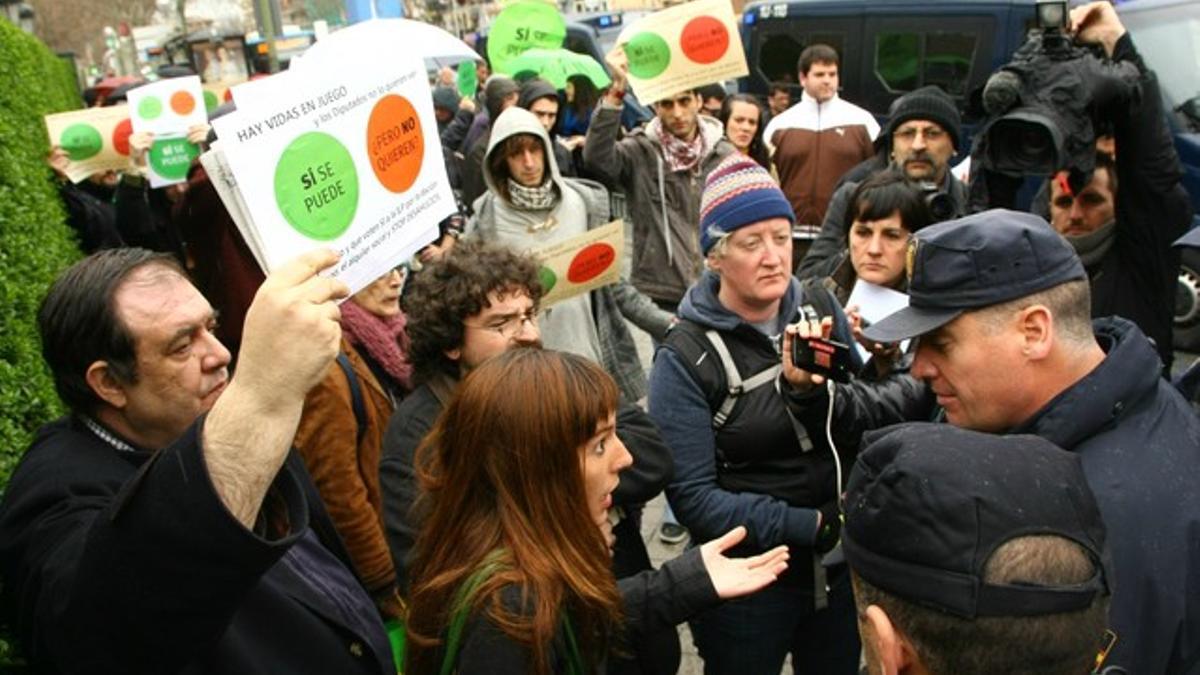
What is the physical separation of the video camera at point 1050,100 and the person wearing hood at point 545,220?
162cm

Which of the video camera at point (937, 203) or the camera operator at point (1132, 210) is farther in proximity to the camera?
the video camera at point (937, 203)

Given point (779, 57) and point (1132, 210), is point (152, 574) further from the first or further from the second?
point (779, 57)

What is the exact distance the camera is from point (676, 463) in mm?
2721

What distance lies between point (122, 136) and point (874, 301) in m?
4.84

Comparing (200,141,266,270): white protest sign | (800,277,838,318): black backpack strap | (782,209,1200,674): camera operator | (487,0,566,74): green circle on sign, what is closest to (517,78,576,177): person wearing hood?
(487,0,566,74): green circle on sign

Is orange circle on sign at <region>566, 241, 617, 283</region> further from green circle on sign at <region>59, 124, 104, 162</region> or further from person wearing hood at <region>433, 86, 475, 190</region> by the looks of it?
green circle on sign at <region>59, 124, 104, 162</region>

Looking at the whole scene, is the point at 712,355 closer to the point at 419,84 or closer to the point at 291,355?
the point at 419,84

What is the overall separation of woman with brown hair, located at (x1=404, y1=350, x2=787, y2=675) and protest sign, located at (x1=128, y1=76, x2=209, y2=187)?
4660 millimetres

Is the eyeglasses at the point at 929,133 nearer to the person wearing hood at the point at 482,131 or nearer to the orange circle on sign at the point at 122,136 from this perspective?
the person wearing hood at the point at 482,131

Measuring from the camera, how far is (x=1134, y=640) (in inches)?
64.4

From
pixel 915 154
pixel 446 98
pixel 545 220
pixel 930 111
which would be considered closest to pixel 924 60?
pixel 446 98

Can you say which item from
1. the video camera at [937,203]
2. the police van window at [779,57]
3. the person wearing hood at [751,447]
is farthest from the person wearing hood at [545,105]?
the police van window at [779,57]

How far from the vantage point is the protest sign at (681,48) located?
17.8ft

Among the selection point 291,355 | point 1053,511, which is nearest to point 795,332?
point 1053,511
